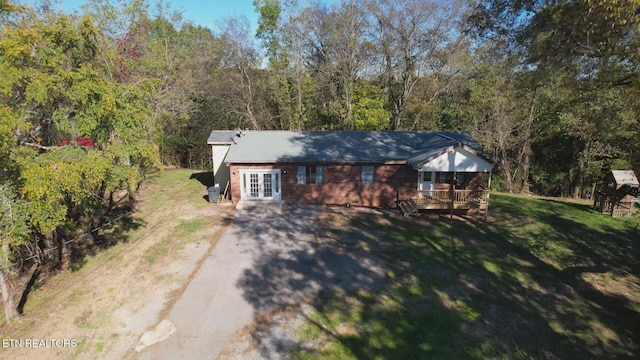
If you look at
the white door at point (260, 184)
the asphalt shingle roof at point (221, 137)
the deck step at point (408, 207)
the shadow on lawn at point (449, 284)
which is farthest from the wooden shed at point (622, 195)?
the asphalt shingle roof at point (221, 137)

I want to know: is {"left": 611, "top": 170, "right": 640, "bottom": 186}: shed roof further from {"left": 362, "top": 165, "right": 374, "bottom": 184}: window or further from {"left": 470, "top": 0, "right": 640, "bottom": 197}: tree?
{"left": 362, "top": 165, "right": 374, "bottom": 184}: window

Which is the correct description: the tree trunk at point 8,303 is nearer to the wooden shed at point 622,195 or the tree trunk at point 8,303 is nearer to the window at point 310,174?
the window at point 310,174

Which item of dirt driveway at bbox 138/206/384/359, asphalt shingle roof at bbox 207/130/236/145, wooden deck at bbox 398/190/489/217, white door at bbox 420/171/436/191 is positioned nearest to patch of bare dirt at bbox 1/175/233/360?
dirt driveway at bbox 138/206/384/359

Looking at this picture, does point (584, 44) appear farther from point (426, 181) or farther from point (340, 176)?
point (340, 176)

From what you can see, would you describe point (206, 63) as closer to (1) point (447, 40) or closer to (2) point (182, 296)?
(1) point (447, 40)

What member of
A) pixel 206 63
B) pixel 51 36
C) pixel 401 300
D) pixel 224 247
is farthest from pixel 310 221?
pixel 206 63

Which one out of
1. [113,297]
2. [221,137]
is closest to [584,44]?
[113,297]

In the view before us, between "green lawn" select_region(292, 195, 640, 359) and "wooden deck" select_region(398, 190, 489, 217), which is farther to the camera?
"wooden deck" select_region(398, 190, 489, 217)
